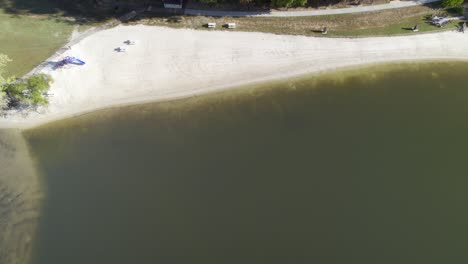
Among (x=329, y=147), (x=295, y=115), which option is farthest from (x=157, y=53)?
(x=329, y=147)

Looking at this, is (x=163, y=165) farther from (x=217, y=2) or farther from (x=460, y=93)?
(x=460, y=93)

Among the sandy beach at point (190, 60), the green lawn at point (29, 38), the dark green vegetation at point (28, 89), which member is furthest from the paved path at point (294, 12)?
the dark green vegetation at point (28, 89)

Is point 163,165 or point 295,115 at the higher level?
point 295,115

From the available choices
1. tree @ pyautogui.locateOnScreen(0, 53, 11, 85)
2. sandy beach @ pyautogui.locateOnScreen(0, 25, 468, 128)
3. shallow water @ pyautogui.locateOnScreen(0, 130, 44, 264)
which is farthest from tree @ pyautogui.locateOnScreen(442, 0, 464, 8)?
tree @ pyautogui.locateOnScreen(0, 53, 11, 85)

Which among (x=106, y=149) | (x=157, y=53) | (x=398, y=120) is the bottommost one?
(x=106, y=149)

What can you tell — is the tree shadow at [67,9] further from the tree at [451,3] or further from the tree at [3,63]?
the tree at [451,3]

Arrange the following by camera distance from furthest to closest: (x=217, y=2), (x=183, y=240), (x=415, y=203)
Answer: (x=217, y=2) < (x=415, y=203) < (x=183, y=240)

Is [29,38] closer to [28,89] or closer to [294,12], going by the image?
[28,89]
